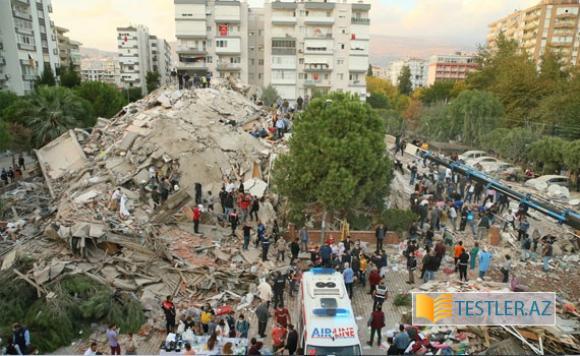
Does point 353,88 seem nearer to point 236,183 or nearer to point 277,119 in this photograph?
point 277,119

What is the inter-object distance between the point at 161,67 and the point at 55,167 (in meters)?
104

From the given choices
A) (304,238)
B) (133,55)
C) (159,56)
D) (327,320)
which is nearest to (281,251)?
(304,238)

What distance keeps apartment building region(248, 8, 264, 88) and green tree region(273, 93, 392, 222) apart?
150 ft

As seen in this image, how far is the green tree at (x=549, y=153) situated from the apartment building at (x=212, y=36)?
125 ft

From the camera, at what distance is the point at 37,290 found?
1202cm

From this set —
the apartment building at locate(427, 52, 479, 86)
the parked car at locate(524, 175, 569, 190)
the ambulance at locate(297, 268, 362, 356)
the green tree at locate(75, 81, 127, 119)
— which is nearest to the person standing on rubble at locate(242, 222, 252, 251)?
the ambulance at locate(297, 268, 362, 356)

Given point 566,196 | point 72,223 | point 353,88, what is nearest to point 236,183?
point 72,223

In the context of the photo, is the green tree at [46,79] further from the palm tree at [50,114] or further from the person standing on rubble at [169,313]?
the person standing on rubble at [169,313]

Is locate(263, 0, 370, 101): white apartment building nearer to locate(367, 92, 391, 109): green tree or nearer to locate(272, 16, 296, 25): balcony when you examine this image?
locate(272, 16, 296, 25): balcony

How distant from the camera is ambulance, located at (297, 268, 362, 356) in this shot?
885cm

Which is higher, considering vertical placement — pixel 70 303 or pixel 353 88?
pixel 353 88

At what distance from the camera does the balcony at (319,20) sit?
189 ft

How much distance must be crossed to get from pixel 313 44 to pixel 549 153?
34658 millimetres

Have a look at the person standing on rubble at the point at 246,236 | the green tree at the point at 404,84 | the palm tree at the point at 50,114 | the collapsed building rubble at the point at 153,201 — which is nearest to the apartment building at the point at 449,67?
the green tree at the point at 404,84
